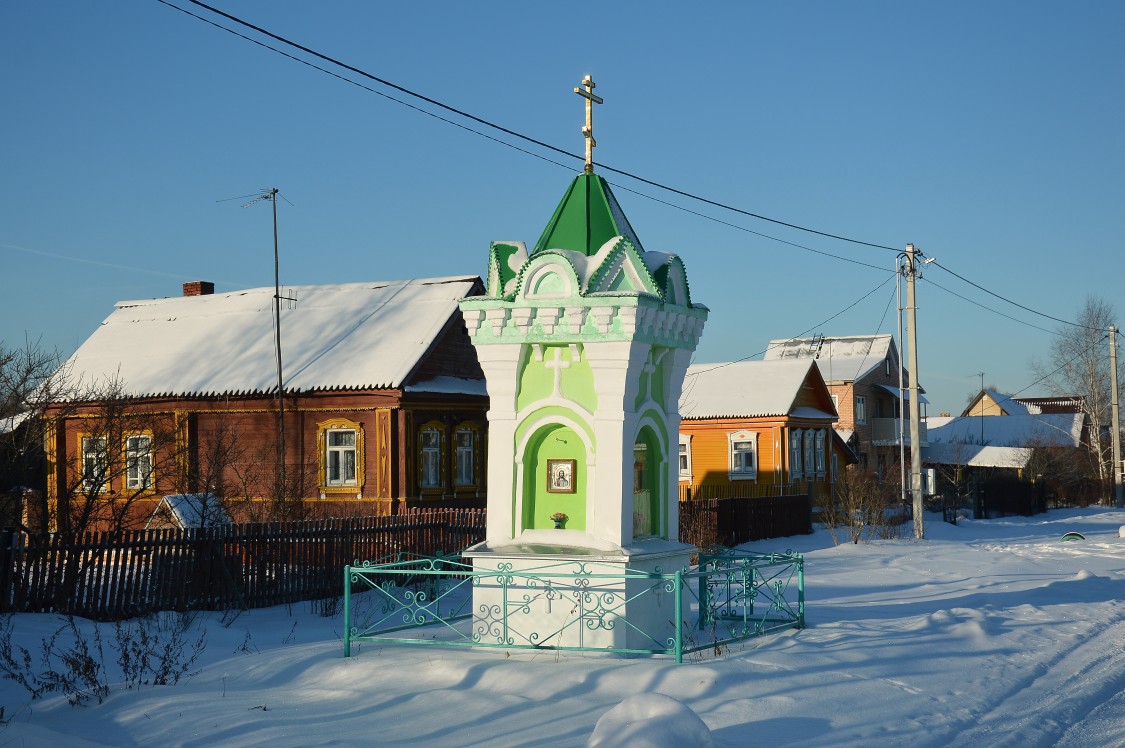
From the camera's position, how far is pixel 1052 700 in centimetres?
980

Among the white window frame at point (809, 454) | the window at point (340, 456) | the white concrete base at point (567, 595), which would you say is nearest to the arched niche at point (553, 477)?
the white concrete base at point (567, 595)

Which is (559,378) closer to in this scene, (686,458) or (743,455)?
(743,455)

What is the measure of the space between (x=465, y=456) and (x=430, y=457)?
46.2 inches

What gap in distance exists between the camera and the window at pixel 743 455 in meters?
34.8

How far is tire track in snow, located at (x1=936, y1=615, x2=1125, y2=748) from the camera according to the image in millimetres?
8461

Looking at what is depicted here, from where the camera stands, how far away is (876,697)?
921 cm

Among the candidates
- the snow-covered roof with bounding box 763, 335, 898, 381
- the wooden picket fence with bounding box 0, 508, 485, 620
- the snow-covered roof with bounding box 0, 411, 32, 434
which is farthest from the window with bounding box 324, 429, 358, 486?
the snow-covered roof with bounding box 763, 335, 898, 381

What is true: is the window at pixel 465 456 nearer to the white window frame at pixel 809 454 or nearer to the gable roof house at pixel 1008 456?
the white window frame at pixel 809 454

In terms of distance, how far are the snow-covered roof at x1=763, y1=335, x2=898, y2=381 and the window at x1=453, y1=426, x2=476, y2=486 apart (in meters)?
24.2

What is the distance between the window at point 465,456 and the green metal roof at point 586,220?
13.8m

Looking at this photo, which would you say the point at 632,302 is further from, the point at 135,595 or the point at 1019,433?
the point at 1019,433

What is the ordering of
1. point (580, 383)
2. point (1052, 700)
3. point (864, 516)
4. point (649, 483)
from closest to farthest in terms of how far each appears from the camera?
point (1052, 700)
point (580, 383)
point (649, 483)
point (864, 516)

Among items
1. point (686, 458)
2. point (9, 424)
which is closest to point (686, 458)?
point (686, 458)

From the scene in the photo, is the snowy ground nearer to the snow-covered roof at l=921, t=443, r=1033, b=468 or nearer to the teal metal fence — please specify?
the teal metal fence
